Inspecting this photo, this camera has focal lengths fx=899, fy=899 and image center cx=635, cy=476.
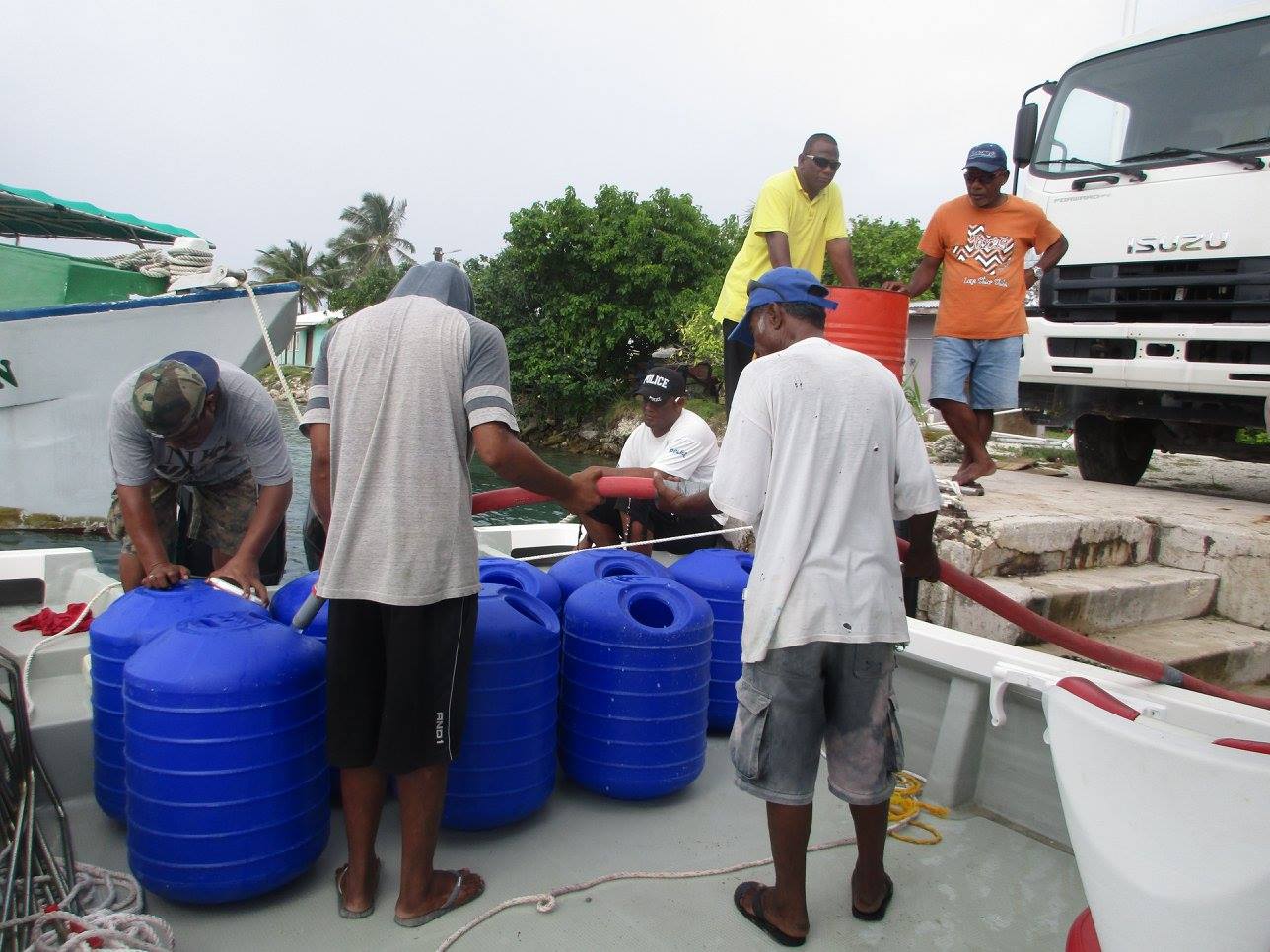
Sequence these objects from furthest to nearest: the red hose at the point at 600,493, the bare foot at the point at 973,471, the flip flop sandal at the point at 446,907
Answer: the bare foot at the point at 973,471 < the red hose at the point at 600,493 < the flip flop sandal at the point at 446,907

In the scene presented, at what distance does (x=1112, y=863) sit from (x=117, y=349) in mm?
13319

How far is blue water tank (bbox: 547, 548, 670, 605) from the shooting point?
3.66 m

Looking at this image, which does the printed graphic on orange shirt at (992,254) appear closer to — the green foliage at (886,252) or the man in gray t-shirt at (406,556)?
the man in gray t-shirt at (406,556)

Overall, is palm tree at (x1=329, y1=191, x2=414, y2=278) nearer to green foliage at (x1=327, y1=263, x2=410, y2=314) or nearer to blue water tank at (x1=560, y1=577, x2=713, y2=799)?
green foliage at (x1=327, y1=263, x2=410, y2=314)

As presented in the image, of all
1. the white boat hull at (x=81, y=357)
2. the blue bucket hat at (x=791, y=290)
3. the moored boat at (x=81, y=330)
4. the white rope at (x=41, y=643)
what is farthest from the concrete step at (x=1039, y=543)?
the white boat hull at (x=81, y=357)

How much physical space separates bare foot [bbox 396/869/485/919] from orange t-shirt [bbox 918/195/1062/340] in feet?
13.6

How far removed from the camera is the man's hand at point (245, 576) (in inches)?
125

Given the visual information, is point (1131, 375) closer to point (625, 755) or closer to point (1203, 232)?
point (1203, 232)

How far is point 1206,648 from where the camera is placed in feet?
13.7

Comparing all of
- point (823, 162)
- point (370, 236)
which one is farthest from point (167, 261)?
point (370, 236)

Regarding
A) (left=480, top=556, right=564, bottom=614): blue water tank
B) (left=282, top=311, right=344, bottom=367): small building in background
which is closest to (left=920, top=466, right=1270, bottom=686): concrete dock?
(left=480, top=556, right=564, bottom=614): blue water tank

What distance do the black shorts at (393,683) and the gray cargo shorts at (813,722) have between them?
80 cm

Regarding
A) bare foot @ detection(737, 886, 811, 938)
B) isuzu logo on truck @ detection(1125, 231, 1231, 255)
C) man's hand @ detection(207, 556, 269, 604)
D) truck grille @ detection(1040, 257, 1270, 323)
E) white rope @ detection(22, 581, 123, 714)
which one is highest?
isuzu logo on truck @ detection(1125, 231, 1231, 255)

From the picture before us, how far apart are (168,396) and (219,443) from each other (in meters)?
0.64
